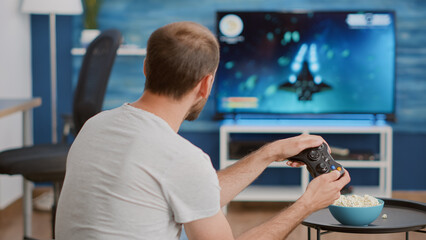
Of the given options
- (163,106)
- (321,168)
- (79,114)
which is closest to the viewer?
(163,106)

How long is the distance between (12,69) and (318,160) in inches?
119

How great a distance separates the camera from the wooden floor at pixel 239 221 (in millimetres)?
3709

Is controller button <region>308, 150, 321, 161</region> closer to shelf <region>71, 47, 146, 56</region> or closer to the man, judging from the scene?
the man

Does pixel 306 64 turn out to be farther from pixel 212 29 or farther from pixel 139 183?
pixel 139 183

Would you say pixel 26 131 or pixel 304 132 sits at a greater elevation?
pixel 26 131

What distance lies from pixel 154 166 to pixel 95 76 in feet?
5.90

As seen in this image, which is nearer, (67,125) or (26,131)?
(26,131)

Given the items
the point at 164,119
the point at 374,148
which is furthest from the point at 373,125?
the point at 164,119

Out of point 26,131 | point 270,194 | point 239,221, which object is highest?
point 26,131

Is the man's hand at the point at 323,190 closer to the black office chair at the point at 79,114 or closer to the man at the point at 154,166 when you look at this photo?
the man at the point at 154,166

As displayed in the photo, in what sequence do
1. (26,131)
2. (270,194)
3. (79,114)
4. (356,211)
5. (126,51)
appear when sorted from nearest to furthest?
(356,211) → (79,114) → (26,131) → (270,194) → (126,51)

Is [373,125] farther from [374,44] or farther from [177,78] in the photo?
[177,78]

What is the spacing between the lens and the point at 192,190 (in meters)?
1.36

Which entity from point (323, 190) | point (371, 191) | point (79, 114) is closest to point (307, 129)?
point (371, 191)
